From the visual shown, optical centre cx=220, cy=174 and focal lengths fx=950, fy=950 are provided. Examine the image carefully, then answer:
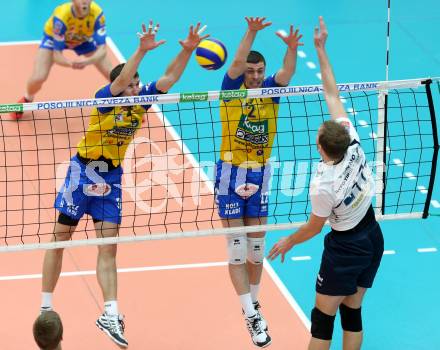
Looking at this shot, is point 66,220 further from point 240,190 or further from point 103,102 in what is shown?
point 240,190

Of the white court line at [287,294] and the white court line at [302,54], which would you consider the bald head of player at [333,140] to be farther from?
the white court line at [302,54]

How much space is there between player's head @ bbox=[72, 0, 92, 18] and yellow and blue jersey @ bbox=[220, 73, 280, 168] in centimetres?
375

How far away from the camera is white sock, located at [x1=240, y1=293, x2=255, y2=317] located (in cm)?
838

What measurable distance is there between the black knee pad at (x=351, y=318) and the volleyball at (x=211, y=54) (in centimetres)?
253

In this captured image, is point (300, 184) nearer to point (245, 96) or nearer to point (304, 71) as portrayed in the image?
point (245, 96)

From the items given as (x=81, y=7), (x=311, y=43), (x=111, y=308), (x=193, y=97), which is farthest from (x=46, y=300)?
(x=311, y=43)

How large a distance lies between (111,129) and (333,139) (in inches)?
86.1

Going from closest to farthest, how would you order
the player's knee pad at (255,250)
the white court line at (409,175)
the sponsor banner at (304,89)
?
1. the sponsor banner at (304,89)
2. the player's knee pad at (255,250)
3. the white court line at (409,175)

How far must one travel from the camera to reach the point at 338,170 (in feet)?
23.5

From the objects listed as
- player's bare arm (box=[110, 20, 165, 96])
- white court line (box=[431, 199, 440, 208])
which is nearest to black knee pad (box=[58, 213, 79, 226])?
player's bare arm (box=[110, 20, 165, 96])

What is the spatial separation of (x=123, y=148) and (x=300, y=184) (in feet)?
8.87

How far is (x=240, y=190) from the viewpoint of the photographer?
8312 mm

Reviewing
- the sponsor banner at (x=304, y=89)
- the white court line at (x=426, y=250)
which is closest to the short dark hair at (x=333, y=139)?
A: the sponsor banner at (x=304, y=89)

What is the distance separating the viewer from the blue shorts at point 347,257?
7418 mm
